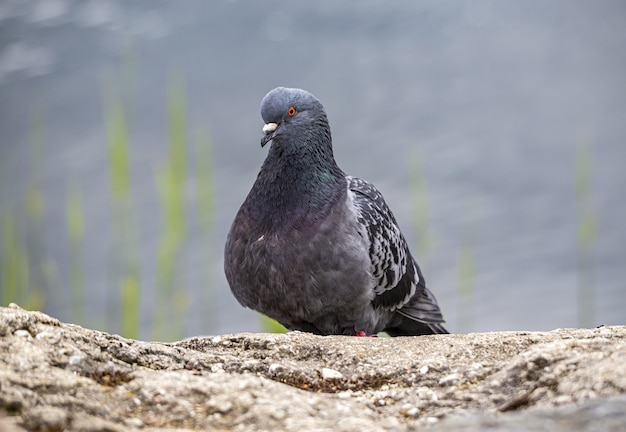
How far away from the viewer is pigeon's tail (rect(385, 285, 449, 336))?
19.0 feet

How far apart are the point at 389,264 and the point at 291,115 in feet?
3.73

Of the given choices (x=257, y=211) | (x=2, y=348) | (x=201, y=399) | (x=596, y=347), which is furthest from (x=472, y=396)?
(x=257, y=211)

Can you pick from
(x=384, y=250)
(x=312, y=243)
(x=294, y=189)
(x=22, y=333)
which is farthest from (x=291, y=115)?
(x=22, y=333)

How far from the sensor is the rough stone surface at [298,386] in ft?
6.82

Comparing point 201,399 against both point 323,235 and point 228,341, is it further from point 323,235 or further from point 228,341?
point 323,235

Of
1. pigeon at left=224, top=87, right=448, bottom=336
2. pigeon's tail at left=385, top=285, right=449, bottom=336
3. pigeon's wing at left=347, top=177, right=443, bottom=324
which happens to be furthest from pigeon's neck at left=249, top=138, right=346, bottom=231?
pigeon's tail at left=385, top=285, right=449, bottom=336

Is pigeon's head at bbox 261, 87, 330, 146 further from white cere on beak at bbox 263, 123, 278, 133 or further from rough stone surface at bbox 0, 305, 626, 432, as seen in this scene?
rough stone surface at bbox 0, 305, 626, 432

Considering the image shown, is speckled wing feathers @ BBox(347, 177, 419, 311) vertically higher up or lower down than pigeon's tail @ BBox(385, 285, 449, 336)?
higher up

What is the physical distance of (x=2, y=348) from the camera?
2562 mm

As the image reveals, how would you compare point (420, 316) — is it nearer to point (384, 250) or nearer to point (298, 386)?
point (384, 250)

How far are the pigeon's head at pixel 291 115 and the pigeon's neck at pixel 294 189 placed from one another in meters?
0.11

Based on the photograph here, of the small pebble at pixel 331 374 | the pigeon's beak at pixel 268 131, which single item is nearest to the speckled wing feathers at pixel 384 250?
the pigeon's beak at pixel 268 131

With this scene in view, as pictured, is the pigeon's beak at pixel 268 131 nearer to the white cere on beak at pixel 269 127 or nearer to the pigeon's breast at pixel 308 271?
the white cere on beak at pixel 269 127

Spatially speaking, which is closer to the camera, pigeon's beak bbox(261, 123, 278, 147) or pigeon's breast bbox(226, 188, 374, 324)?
pigeon's breast bbox(226, 188, 374, 324)
